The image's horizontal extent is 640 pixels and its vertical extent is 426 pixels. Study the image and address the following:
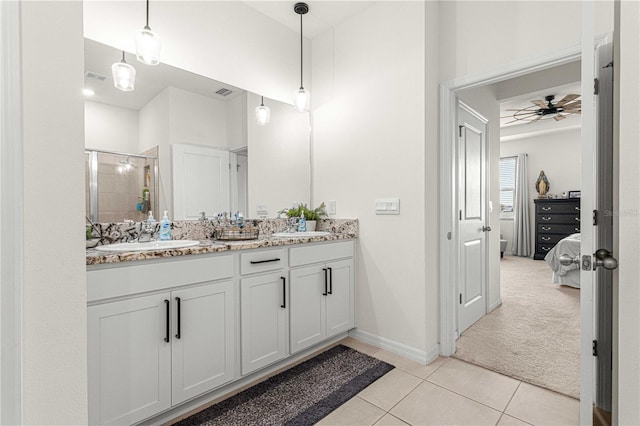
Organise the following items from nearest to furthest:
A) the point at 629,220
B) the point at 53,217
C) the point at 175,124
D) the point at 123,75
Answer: the point at 53,217, the point at 629,220, the point at 123,75, the point at 175,124

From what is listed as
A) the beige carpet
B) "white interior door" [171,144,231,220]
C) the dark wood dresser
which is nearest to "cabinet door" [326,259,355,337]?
the beige carpet

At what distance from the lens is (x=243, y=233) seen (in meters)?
2.26

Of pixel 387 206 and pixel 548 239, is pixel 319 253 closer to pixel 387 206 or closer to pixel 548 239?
pixel 387 206

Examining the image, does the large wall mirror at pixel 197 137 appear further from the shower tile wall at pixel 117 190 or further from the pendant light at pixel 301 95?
the pendant light at pixel 301 95

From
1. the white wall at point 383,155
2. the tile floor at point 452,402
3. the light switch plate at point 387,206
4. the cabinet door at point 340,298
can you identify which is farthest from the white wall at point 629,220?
the cabinet door at point 340,298

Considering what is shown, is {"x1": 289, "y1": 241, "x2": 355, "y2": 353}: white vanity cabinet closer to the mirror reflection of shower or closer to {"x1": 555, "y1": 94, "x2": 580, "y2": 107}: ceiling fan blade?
A: the mirror reflection of shower

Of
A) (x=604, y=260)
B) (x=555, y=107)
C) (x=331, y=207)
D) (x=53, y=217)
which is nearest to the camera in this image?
(x=53, y=217)

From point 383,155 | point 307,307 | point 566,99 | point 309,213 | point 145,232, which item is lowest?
point 307,307

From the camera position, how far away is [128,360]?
57.4 inches

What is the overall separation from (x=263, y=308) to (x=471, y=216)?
2059 millimetres


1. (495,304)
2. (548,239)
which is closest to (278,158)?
(495,304)

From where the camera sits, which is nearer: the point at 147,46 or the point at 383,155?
the point at 147,46

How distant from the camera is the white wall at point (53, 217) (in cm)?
84

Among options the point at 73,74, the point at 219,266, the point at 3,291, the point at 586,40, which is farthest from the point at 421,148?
the point at 3,291
